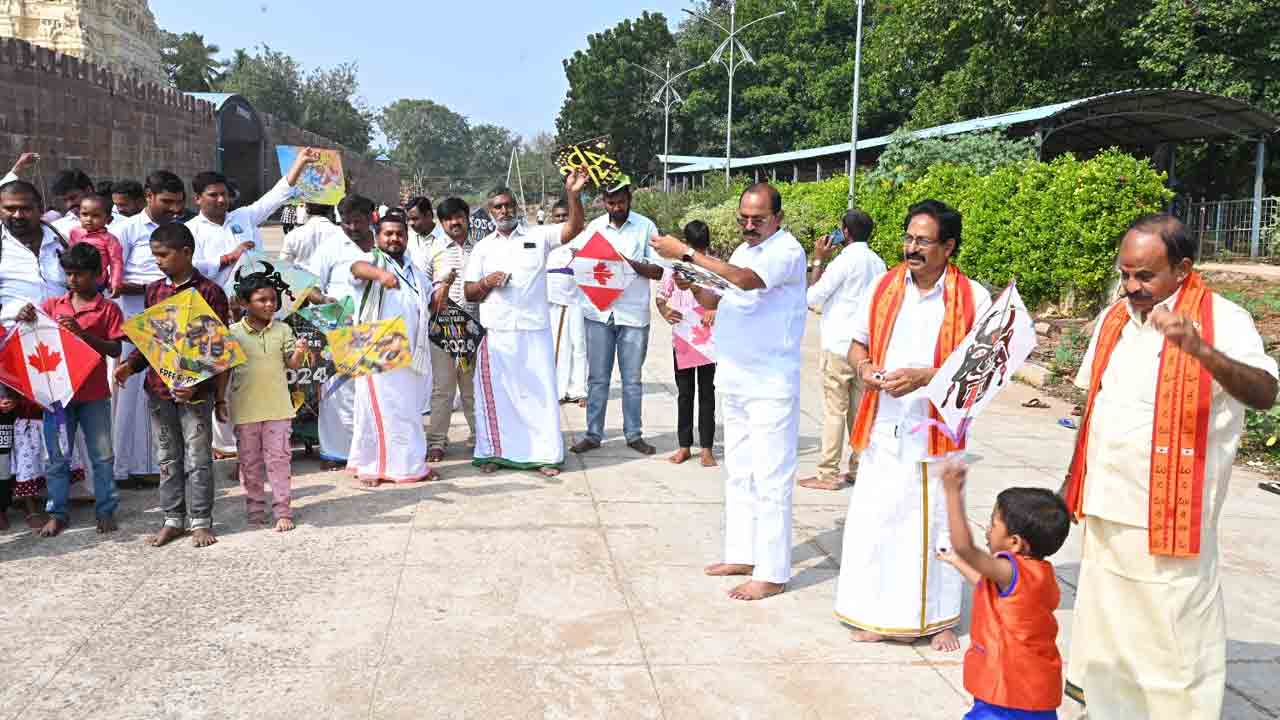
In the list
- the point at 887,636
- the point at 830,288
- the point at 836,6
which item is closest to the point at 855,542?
the point at 887,636

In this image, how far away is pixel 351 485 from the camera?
6.91m

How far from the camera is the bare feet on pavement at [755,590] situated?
4.98m

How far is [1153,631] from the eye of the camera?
11.0 ft

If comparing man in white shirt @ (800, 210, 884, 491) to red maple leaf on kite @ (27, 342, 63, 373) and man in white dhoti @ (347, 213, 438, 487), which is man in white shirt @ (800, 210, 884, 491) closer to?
man in white dhoti @ (347, 213, 438, 487)

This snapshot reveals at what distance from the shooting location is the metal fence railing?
23234 millimetres

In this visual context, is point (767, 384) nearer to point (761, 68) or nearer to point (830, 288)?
point (830, 288)

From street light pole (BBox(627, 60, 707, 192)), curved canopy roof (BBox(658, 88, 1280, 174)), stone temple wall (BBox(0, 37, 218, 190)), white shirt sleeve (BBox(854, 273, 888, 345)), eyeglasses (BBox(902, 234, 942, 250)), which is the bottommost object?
white shirt sleeve (BBox(854, 273, 888, 345))

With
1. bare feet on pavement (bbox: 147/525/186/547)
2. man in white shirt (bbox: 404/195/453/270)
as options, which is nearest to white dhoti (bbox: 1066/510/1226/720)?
bare feet on pavement (bbox: 147/525/186/547)

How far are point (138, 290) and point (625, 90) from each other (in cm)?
5905

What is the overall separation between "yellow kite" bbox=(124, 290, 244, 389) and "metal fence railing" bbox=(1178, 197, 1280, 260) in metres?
22.7

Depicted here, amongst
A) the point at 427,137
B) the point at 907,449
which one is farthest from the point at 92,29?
the point at 427,137

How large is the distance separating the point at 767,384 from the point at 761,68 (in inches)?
2094

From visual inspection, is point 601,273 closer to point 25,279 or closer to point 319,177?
point 319,177

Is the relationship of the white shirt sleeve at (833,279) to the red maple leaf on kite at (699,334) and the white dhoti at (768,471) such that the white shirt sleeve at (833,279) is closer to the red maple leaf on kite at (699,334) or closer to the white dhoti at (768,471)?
the red maple leaf on kite at (699,334)
